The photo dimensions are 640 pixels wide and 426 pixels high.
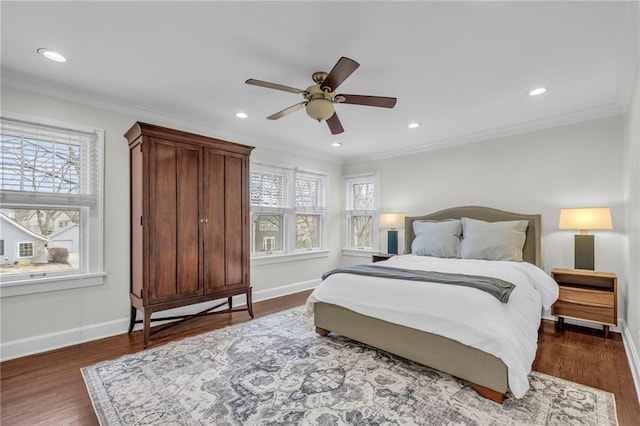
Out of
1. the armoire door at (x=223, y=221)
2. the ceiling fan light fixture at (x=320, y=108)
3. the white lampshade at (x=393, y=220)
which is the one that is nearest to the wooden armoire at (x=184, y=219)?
the armoire door at (x=223, y=221)

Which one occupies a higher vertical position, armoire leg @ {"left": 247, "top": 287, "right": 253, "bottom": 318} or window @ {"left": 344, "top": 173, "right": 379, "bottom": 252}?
window @ {"left": 344, "top": 173, "right": 379, "bottom": 252}

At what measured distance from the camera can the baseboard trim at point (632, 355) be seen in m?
2.17

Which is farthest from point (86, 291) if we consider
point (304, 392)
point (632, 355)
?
point (632, 355)

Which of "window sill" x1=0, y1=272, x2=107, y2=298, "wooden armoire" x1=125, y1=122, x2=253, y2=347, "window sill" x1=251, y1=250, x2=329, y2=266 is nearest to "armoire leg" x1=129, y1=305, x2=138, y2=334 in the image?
"wooden armoire" x1=125, y1=122, x2=253, y2=347

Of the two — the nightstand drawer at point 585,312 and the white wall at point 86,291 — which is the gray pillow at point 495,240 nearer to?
the nightstand drawer at point 585,312

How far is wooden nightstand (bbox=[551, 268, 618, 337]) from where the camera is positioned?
3.04m

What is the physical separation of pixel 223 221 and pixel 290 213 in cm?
162

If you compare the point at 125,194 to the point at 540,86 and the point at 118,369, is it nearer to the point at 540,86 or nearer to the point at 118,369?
the point at 118,369

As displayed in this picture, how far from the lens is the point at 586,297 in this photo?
316 centimetres

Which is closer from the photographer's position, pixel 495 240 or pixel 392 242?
pixel 495 240

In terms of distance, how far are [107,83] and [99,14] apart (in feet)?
3.63

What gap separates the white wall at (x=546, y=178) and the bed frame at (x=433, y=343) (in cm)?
28

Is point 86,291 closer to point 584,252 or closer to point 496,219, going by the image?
point 496,219

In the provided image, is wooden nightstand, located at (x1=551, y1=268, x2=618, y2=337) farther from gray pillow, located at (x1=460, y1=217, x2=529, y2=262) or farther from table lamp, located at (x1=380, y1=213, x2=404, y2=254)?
table lamp, located at (x1=380, y1=213, x2=404, y2=254)
